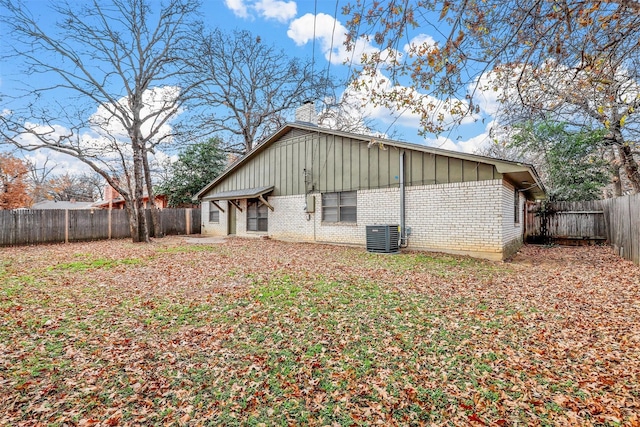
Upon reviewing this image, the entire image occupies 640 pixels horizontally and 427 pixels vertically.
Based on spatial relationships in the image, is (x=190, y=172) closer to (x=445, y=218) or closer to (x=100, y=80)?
(x=100, y=80)

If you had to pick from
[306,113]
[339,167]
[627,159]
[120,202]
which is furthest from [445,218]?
[120,202]

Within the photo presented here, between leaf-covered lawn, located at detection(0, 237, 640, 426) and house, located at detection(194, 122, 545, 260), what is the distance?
2.95 meters

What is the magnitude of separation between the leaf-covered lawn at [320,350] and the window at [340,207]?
214 inches

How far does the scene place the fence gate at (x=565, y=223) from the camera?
12906 mm

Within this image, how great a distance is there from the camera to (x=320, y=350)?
3336 mm

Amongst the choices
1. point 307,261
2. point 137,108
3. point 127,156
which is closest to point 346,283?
point 307,261

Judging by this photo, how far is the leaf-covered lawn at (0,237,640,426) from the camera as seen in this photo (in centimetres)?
239

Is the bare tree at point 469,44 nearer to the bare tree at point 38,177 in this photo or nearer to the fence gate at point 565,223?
the fence gate at point 565,223

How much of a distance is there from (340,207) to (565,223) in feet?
33.9

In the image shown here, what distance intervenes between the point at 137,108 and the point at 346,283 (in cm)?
1316

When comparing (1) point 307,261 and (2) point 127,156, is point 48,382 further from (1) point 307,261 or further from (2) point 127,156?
(2) point 127,156

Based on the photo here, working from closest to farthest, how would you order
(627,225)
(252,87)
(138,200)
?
1. (627,225)
2. (138,200)
3. (252,87)

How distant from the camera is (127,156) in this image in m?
15.1

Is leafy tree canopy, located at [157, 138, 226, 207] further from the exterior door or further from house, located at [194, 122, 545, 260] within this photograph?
house, located at [194, 122, 545, 260]
